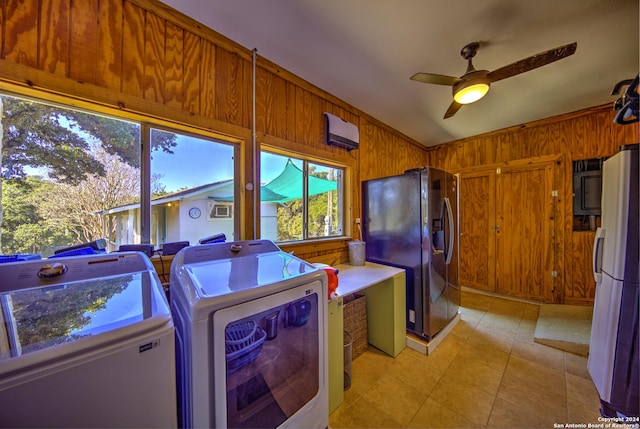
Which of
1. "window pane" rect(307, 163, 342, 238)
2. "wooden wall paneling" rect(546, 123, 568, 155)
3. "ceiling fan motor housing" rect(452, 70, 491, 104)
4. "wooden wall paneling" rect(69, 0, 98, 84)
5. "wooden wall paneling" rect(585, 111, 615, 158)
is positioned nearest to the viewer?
"wooden wall paneling" rect(69, 0, 98, 84)

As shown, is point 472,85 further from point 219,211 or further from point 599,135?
point 599,135

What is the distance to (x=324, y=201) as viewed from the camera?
278 centimetres

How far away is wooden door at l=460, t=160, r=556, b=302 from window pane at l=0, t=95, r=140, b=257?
4544mm

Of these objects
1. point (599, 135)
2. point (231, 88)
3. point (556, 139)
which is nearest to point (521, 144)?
point (556, 139)

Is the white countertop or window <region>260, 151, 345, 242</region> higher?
window <region>260, 151, 345, 242</region>

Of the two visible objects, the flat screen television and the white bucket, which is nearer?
the white bucket

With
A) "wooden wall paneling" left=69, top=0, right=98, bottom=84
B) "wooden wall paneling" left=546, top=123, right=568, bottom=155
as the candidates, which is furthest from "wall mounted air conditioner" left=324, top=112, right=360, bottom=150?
"wooden wall paneling" left=546, top=123, right=568, bottom=155

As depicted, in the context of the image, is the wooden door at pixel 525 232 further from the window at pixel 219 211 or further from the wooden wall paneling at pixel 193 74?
the wooden wall paneling at pixel 193 74

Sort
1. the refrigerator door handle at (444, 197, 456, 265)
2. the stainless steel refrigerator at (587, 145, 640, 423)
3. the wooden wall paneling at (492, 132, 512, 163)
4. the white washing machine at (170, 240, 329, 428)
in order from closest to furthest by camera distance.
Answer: the white washing machine at (170, 240, 329, 428)
the stainless steel refrigerator at (587, 145, 640, 423)
the refrigerator door handle at (444, 197, 456, 265)
the wooden wall paneling at (492, 132, 512, 163)

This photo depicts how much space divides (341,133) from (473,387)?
2.57 m

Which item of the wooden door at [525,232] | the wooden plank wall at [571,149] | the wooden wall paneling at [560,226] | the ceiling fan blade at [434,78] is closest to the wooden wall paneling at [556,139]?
the wooden plank wall at [571,149]

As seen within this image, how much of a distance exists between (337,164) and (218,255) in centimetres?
179

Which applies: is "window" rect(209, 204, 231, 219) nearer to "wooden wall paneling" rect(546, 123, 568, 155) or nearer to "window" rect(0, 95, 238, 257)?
"window" rect(0, 95, 238, 257)

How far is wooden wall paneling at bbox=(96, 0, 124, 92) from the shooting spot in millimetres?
1336
